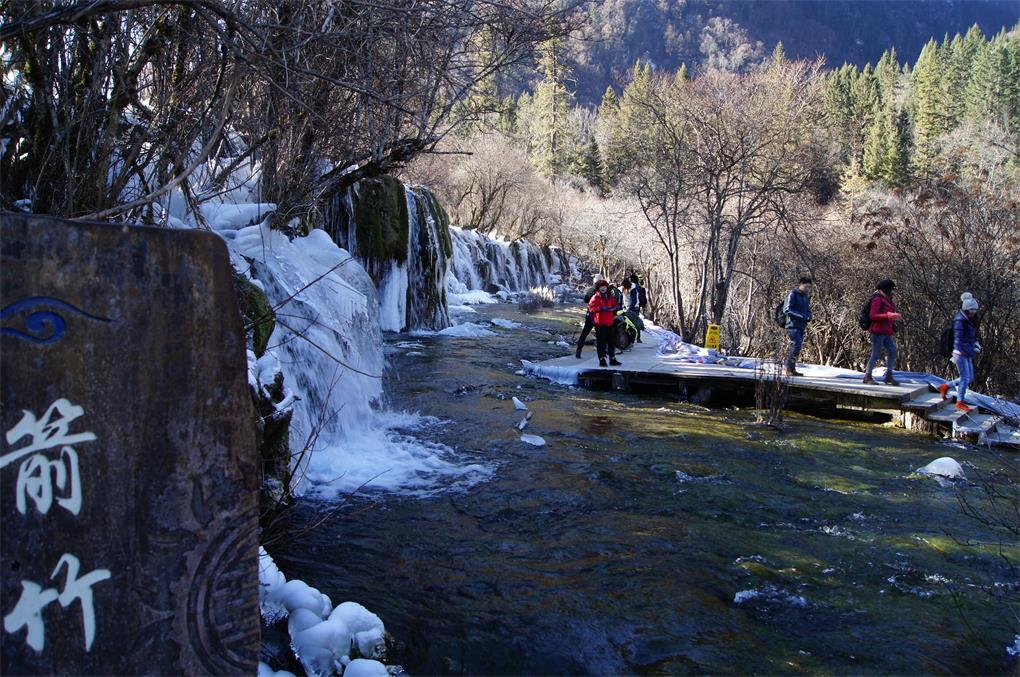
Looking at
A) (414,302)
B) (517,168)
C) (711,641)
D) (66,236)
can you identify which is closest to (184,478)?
(66,236)

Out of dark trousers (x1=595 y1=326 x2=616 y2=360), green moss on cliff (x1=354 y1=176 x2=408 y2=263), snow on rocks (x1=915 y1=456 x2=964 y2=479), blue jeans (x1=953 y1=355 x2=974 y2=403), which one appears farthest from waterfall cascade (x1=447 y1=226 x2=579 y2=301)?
snow on rocks (x1=915 y1=456 x2=964 y2=479)

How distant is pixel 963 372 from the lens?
10.3 metres

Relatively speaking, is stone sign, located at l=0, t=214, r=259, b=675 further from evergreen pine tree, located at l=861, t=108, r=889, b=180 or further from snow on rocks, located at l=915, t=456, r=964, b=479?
evergreen pine tree, located at l=861, t=108, r=889, b=180

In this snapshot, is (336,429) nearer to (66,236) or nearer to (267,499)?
(267,499)

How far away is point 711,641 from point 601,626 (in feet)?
2.26

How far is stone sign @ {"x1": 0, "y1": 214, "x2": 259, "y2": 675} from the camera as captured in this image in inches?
80.7

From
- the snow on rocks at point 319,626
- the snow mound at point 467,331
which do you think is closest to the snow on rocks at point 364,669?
the snow on rocks at point 319,626

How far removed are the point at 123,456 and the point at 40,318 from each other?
46 cm

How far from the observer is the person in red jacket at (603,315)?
13.1 m

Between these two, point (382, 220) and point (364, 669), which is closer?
point (364, 669)

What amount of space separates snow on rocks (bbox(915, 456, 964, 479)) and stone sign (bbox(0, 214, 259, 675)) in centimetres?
831

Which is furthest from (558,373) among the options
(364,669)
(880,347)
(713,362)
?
(364,669)

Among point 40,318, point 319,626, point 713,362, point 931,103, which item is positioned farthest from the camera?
point 931,103

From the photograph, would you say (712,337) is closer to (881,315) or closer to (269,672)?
(881,315)
